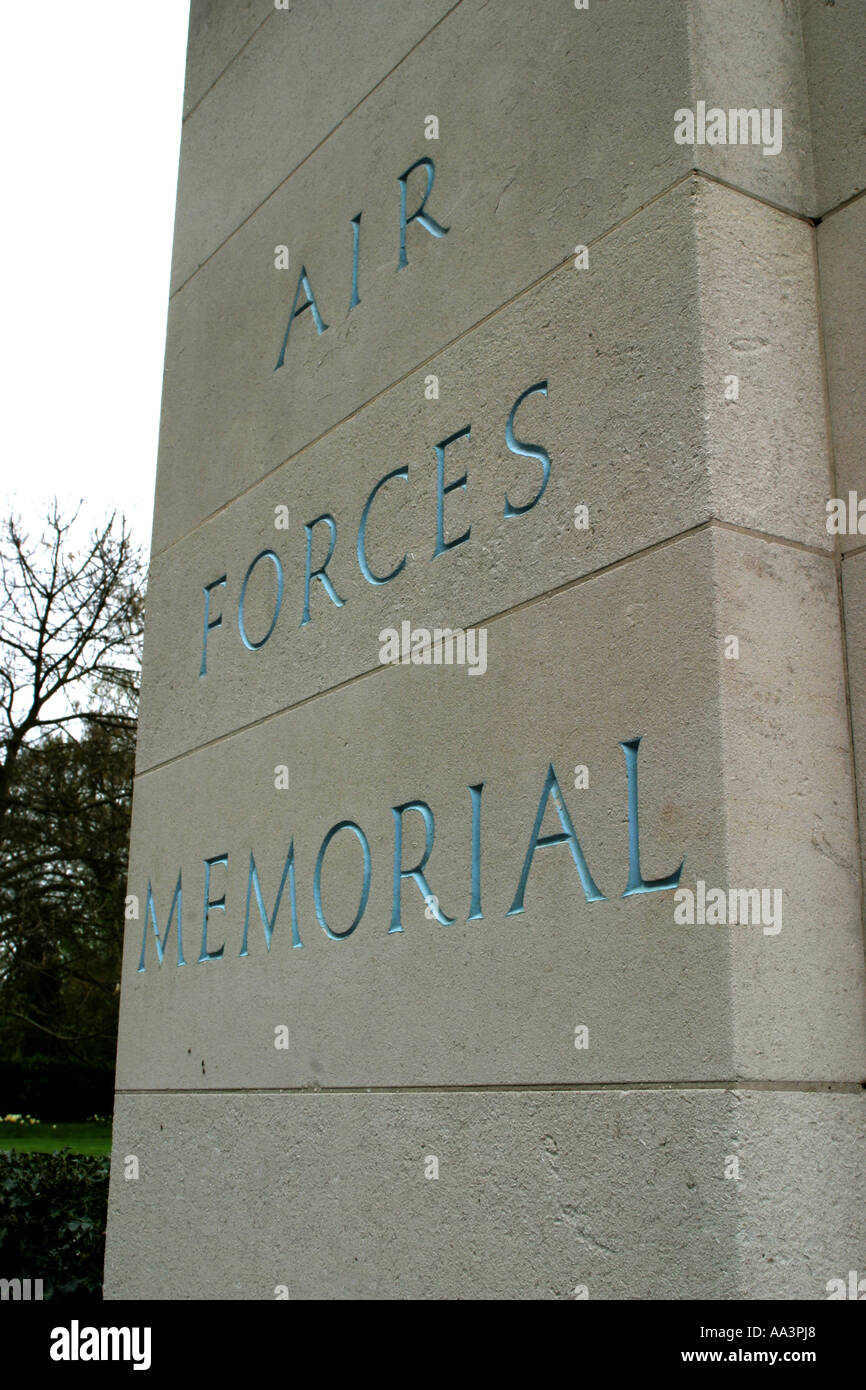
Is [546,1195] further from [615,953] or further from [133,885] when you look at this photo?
[133,885]

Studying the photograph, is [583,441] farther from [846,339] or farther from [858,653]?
[858,653]

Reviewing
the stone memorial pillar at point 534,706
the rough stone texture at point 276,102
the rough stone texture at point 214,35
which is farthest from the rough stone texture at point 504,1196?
the rough stone texture at point 214,35

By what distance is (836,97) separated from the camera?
3.43m

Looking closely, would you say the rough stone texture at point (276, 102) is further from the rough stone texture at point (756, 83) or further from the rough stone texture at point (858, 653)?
the rough stone texture at point (858, 653)

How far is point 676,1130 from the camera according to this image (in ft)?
9.14

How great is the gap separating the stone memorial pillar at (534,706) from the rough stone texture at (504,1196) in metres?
0.01

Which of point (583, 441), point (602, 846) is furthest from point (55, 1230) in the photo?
point (583, 441)

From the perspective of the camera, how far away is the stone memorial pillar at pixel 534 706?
2861mm

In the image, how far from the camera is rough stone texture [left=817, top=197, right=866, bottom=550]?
3.18 meters

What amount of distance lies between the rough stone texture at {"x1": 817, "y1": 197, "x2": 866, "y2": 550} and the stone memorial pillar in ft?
0.03

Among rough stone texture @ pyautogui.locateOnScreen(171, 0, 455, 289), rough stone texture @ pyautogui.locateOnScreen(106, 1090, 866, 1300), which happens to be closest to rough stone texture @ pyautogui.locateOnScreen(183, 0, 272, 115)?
rough stone texture @ pyautogui.locateOnScreen(171, 0, 455, 289)

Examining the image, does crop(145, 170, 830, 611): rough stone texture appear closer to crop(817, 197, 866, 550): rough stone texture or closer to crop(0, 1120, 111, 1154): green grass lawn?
crop(817, 197, 866, 550): rough stone texture

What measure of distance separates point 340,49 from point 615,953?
371 centimetres

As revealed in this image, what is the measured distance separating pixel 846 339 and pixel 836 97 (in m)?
0.69
